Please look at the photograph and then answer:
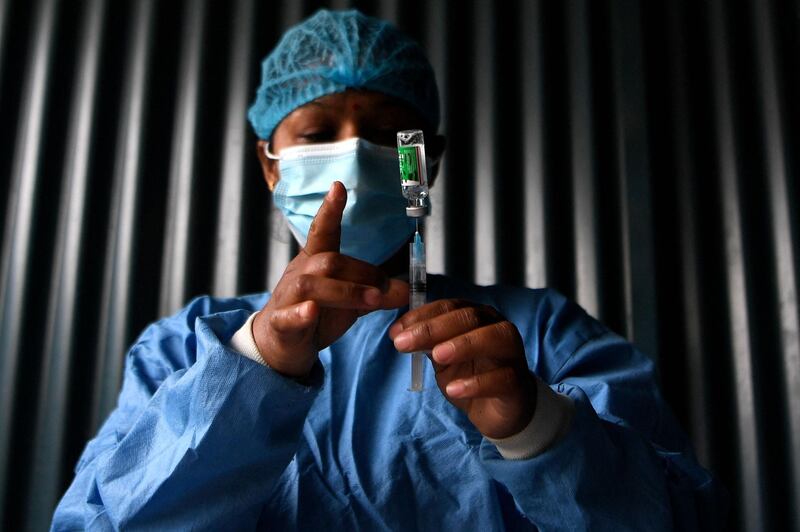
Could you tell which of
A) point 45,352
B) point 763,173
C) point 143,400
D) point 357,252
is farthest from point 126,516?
point 763,173

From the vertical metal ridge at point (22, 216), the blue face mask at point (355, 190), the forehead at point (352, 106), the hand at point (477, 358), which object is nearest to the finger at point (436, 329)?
the hand at point (477, 358)

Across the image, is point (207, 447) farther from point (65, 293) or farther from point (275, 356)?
point (65, 293)

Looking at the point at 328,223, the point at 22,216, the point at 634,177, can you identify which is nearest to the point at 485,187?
the point at 634,177

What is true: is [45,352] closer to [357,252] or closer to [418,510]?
[357,252]

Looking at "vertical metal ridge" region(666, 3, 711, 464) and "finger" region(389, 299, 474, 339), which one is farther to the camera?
"vertical metal ridge" region(666, 3, 711, 464)

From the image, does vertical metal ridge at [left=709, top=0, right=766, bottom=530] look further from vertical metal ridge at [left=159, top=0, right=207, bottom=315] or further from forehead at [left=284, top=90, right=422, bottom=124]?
vertical metal ridge at [left=159, top=0, right=207, bottom=315]

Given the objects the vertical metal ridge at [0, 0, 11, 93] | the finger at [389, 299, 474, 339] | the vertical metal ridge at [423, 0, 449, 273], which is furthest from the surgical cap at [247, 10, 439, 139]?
the vertical metal ridge at [0, 0, 11, 93]

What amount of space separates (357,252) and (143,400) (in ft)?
1.43

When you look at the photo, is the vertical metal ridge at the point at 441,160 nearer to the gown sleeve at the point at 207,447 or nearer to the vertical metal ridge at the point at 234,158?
the vertical metal ridge at the point at 234,158

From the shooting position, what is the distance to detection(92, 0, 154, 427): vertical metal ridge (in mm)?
1637

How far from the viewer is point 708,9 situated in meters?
1.65

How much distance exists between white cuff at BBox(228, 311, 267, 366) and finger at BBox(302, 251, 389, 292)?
120 millimetres

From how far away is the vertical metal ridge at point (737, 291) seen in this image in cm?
145

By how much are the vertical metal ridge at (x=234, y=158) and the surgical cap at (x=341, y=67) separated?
1.08 ft
